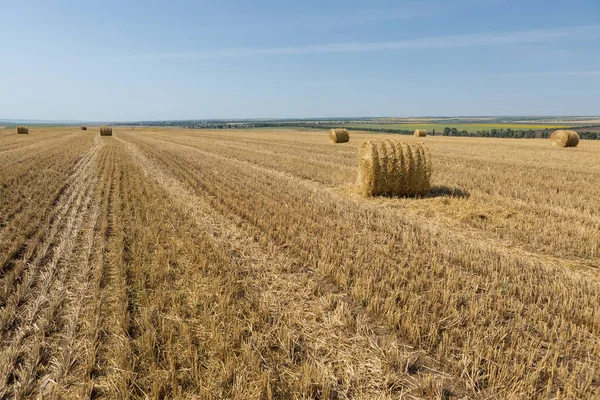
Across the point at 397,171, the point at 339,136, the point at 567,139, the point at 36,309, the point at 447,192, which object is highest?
the point at 339,136

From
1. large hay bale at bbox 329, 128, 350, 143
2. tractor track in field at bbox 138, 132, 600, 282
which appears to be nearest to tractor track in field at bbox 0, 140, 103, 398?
tractor track in field at bbox 138, 132, 600, 282

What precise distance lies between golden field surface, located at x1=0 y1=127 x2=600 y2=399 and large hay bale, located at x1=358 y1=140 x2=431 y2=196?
1.17 metres

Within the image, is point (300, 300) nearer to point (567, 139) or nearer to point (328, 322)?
point (328, 322)

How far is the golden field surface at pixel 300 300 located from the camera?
2.88 meters

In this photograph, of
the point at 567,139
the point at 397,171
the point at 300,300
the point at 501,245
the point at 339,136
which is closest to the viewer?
the point at 300,300

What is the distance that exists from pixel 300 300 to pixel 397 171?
6611 mm

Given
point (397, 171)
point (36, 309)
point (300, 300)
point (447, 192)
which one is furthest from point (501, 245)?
point (36, 309)

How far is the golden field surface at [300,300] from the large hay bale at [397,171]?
1.17 m

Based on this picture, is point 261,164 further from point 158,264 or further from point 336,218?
point 158,264

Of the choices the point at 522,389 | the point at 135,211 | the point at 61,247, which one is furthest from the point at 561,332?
the point at 135,211

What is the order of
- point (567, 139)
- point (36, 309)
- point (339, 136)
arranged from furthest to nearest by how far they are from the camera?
1. point (339, 136)
2. point (567, 139)
3. point (36, 309)

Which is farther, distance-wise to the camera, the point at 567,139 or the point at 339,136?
the point at 339,136

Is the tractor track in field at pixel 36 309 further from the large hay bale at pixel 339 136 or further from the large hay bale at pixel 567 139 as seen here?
the large hay bale at pixel 567 139

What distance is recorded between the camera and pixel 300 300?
4.27 m
